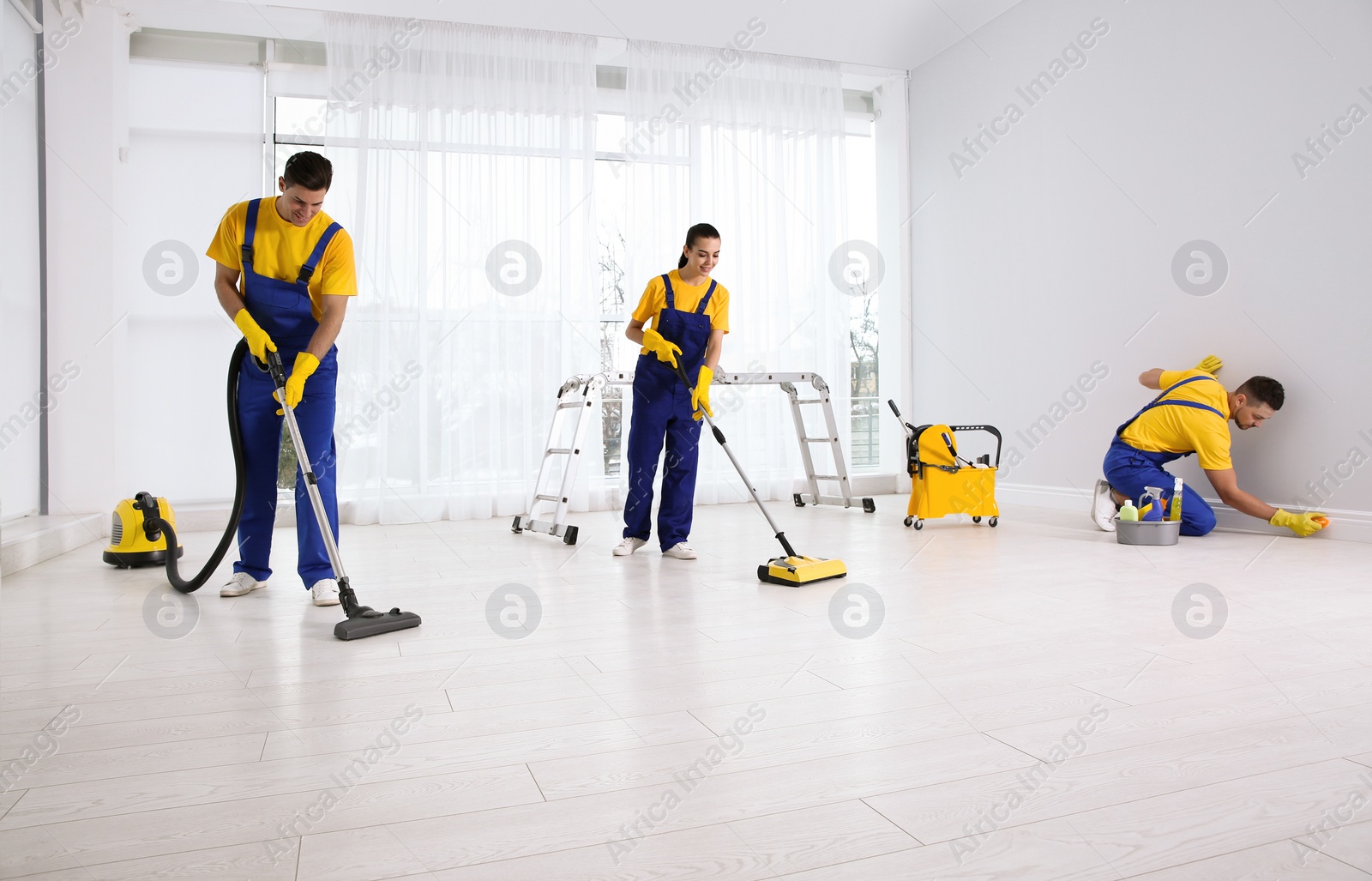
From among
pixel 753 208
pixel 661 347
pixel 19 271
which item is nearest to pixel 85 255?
pixel 19 271

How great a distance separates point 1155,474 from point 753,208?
2827mm

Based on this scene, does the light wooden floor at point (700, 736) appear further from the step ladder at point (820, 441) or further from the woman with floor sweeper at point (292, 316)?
the step ladder at point (820, 441)

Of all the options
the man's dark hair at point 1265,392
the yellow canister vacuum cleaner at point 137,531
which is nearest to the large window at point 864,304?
the man's dark hair at point 1265,392

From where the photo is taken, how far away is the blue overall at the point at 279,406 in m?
2.68

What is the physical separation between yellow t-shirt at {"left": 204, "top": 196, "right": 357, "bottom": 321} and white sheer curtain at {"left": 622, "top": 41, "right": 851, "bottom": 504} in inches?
111

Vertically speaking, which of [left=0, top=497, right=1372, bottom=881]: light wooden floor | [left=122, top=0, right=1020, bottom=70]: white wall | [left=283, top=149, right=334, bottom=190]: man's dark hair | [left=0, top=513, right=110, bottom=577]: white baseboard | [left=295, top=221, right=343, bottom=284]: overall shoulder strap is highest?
[left=122, top=0, right=1020, bottom=70]: white wall

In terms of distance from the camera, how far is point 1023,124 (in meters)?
5.29

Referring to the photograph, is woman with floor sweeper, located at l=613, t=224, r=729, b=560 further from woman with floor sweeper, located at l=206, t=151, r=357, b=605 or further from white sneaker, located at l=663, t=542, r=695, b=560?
woman with floor sweeper, located at l=206, t=151, r=357, b=605

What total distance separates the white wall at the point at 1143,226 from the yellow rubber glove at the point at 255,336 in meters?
4.00

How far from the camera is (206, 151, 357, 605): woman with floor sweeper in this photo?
8.58 ft

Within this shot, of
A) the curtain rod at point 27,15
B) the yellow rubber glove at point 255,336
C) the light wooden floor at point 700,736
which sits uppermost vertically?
the curtain rod at point 27,15

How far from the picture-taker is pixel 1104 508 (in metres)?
4.22

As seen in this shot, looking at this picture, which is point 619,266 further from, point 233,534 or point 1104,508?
point 233,534

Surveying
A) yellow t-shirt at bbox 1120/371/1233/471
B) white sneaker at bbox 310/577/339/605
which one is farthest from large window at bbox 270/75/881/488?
yellow t-shirt at bbox 1120/371/1233/471
